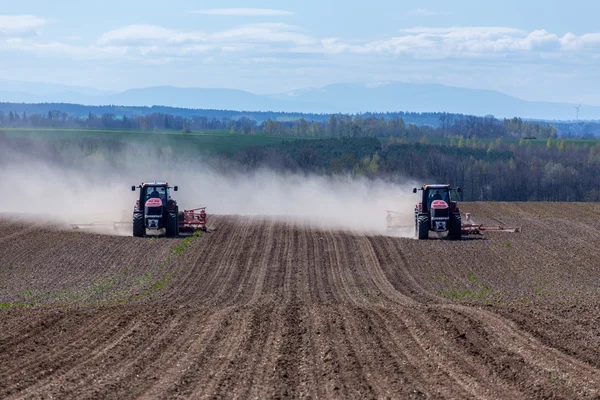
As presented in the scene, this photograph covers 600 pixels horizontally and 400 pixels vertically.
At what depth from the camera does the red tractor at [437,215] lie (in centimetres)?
3903

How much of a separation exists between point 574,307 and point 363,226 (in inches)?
963

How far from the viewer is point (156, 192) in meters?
41.2

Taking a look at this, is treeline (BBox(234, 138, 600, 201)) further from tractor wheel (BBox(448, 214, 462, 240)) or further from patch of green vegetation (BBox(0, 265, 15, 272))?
patch of green vegetation (BBox(0, 265, 15, 272))

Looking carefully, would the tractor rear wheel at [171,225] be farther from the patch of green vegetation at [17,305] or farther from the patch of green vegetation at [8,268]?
the patch of green vegetation at [17,305]

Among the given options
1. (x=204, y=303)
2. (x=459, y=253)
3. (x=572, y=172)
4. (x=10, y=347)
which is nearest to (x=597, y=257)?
(x=459, y=253)

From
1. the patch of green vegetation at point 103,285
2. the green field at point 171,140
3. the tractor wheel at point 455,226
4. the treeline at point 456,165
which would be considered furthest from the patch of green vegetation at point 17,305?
the green field at point 171,140

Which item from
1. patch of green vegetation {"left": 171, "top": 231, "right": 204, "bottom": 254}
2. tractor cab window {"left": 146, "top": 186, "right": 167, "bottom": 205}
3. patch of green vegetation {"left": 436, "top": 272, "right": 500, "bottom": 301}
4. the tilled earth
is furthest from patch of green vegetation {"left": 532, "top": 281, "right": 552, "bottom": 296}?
tractor cab window {"left": 146, "top": 186, "right": 167, "bottom": 205}

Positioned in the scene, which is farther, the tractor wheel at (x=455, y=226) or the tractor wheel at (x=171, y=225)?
the tractor wheel at (x=171, y=225)

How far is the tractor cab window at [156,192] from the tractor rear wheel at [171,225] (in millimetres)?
1150

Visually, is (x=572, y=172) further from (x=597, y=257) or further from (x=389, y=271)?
(x=389, y=271)

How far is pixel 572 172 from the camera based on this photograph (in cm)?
10762

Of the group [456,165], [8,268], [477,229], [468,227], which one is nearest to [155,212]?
[8,268]

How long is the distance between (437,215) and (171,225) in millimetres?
12123

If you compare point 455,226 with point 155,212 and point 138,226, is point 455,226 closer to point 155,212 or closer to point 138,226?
point 155,212
